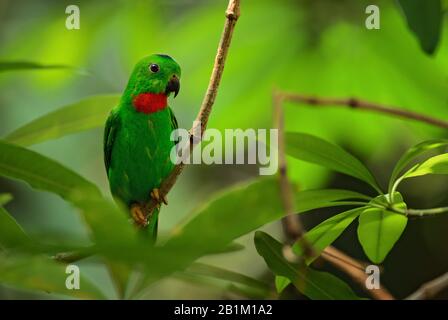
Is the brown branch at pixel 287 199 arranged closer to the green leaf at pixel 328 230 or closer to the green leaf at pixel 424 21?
the green leaf at pixel 328 230

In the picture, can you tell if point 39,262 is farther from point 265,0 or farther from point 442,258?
point 442,258

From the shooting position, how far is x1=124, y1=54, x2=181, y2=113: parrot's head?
1326 mm

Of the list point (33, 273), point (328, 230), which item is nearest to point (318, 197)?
point (328, 230)

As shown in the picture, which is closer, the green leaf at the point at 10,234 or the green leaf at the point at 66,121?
the green leaf at the point at 10,234

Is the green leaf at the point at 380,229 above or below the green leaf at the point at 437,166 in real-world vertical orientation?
below

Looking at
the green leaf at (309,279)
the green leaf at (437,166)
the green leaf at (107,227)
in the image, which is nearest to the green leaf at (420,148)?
the green leaf at (437,166)

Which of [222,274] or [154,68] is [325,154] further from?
[154,68]

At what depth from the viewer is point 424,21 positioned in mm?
808

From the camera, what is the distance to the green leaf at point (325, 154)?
0.76 metres

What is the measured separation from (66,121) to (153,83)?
0.43 m

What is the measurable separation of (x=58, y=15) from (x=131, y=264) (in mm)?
1347

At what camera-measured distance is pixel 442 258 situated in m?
2.38

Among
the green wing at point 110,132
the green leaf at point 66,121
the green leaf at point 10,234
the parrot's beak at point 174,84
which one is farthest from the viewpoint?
the green wing at point 110,132

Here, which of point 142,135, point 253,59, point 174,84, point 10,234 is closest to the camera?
point 10,234
